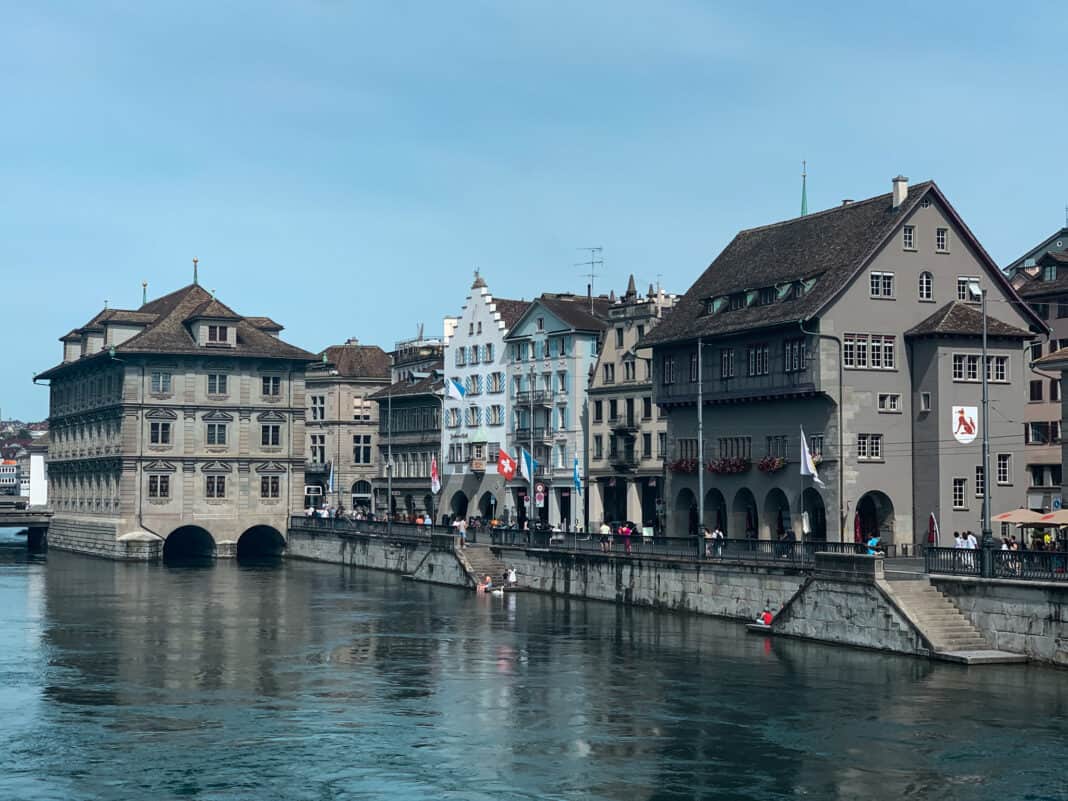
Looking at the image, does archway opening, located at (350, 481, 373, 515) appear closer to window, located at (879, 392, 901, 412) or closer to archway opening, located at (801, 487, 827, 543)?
archway opening, located at (801, 487, 827, 543)

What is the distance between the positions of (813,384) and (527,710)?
1364 inches

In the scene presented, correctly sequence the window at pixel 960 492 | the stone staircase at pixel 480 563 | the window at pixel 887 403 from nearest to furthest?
the window at pixel 960 492
the window at pixel 887 403
the stone staircase at pixel 480 563

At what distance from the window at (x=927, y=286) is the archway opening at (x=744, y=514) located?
45.4 feet

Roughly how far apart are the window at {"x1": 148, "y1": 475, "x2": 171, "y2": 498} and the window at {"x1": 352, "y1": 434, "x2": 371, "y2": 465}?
33.0m

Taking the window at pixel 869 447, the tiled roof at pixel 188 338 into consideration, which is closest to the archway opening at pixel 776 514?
the window at pixel 869 447

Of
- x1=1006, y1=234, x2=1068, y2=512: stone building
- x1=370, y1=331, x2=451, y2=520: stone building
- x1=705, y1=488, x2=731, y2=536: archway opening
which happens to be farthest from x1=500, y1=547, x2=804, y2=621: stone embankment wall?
x1=370, y1=331, x2=451, y2=520: stone building

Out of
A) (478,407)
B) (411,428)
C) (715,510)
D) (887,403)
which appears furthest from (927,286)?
(411,428)

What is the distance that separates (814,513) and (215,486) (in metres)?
53.7

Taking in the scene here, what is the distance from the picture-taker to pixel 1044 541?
202 ft

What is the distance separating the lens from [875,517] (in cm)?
7788

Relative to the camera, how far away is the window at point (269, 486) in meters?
119

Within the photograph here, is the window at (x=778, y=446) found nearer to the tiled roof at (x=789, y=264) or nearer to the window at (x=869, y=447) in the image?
the window at (x=869, y=447)

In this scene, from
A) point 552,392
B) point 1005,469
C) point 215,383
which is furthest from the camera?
point 215,383

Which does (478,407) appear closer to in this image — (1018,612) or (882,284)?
(882,284)
